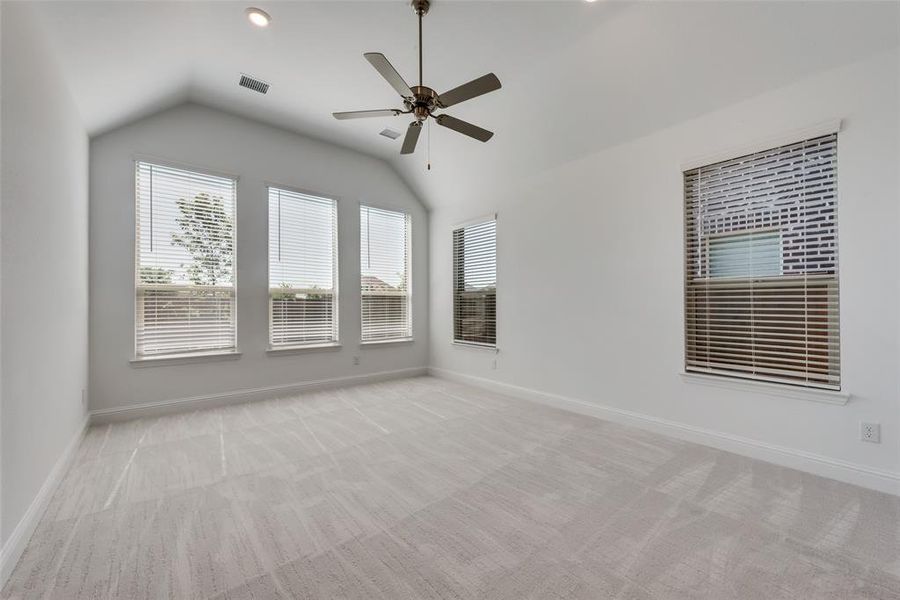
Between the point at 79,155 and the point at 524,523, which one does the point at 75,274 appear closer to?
the point at 79,155

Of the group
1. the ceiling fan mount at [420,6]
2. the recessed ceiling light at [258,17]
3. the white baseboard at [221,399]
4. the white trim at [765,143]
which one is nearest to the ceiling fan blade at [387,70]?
the ceiling fan mount at [420,6]

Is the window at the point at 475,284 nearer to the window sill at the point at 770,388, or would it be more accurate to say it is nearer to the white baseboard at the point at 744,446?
the white baseboard at the point at 744,446

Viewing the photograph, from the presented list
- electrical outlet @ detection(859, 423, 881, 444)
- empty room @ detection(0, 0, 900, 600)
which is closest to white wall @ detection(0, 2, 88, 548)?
empty room @ detection(0, 0, 900, 600)

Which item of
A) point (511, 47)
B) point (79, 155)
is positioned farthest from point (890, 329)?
point (79, 155)

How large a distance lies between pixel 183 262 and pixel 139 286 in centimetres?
47

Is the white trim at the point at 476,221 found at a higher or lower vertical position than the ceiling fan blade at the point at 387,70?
lower

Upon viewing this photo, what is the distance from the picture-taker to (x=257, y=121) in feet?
15.1

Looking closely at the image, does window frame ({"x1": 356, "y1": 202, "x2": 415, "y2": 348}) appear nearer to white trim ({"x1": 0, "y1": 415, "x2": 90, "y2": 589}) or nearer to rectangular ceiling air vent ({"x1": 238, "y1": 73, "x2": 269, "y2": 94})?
rectangular ceiling air vent ({"x1": 238, "y1": 73, "x2": 269, "y2": 94})

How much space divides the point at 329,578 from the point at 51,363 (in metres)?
2.40

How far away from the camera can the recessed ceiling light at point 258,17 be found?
280cm

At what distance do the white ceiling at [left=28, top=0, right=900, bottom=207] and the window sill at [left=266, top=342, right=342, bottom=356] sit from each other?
281 centimetres

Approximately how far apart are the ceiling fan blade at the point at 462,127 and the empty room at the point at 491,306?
0.03 metres

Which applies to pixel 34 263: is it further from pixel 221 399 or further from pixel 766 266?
pixel 766 266

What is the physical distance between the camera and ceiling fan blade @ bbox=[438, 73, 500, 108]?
7.52 feet
